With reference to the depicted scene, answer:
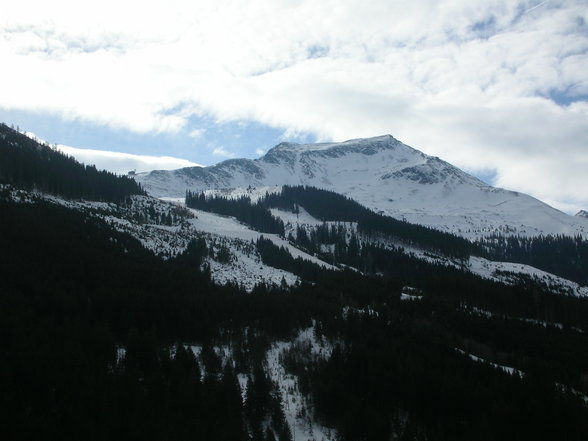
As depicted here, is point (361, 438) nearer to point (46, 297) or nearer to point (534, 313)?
point (46, 297)

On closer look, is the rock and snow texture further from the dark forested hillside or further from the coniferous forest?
the dark forested hillside

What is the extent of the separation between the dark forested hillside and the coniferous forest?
3417cm

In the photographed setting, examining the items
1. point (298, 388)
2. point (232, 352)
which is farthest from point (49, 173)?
point (298, 388)

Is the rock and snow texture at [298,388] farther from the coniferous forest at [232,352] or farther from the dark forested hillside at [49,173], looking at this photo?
the dark forested hillside at [49,173]

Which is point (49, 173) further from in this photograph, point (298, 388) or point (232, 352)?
point (298, 388)

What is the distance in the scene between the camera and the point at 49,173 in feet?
498

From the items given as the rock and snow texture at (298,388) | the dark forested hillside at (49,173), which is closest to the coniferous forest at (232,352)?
the rock and snow texture at (298,388)

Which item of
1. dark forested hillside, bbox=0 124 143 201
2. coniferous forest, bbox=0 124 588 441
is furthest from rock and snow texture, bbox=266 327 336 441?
dark forested hillside, bbox=0 124 143 201

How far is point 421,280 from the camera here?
154625 millimetres

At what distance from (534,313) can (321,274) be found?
57.2m

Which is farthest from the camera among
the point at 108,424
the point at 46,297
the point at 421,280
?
the point at 421,280

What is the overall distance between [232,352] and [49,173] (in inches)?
4776

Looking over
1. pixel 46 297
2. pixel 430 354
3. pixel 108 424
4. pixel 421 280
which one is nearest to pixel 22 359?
pixel 108 424

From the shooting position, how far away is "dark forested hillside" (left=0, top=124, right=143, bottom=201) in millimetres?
139875
